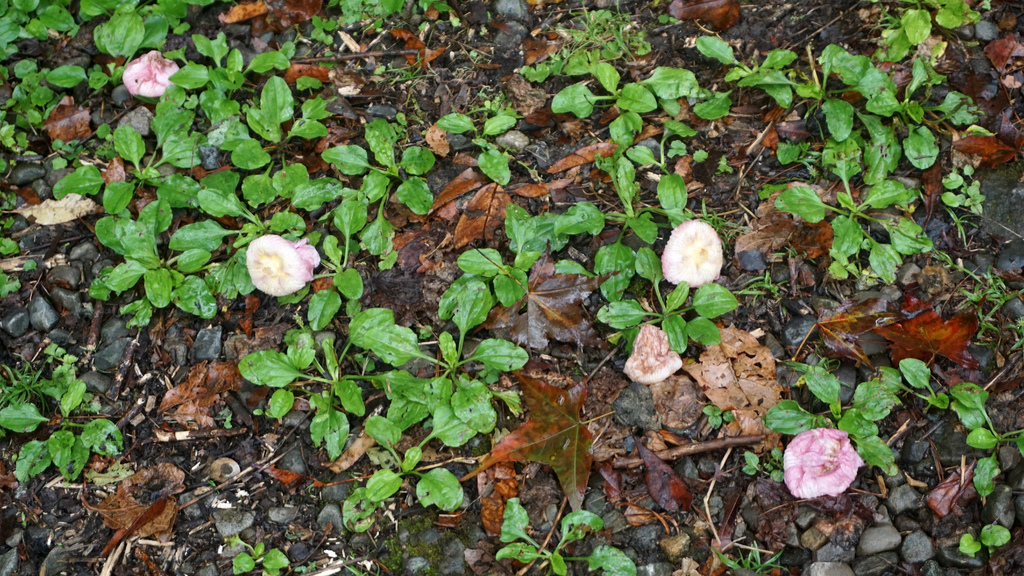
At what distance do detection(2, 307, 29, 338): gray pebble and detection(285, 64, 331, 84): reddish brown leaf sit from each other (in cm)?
153

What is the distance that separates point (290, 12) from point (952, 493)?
3.44 meters

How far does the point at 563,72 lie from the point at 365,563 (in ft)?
7.13

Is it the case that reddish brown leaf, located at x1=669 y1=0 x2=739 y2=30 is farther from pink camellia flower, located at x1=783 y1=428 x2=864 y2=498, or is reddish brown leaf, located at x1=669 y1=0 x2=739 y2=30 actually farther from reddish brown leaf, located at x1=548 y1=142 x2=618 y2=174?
pink camellia flower, located at x1=783 y1=428 x2=864 y2=498

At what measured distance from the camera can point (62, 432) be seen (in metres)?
2.60

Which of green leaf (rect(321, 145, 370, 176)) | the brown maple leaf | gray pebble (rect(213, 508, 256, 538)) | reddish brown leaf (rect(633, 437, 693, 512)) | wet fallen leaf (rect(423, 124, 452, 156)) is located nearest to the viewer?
reddish brown leaf (rect(633, 437, 693, 512))

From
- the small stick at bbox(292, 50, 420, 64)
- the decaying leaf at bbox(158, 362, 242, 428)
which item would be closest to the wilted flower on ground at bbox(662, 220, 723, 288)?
the small stick at bbox(292, 50, 420, 64)

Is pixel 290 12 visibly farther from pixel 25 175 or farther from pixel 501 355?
pixel 501 355

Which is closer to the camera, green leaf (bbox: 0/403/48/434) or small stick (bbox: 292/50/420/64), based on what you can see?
green leaf (bbox: 0/403/48/434)

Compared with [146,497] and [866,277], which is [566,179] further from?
[146,497]

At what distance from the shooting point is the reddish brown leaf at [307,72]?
10.6ft

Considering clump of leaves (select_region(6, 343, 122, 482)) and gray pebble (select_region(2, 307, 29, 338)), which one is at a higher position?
gray pebble (select_region(2, 307, 29, 338))

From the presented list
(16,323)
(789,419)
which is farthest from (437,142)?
(16,323)

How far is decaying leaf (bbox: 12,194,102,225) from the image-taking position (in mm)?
3074

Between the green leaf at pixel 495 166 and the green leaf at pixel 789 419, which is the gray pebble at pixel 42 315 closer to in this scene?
the green leaf at pixel 495 166
